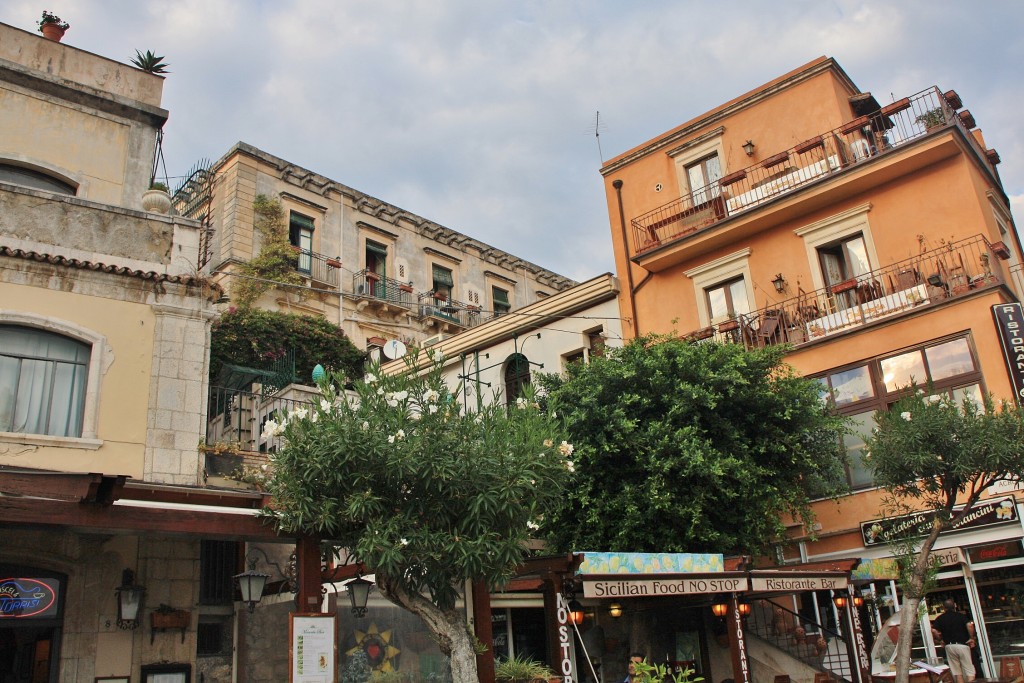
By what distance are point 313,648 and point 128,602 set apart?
312cm

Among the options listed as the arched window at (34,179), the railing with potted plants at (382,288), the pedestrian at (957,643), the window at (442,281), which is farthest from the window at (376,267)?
the pedestrian at (957,643)

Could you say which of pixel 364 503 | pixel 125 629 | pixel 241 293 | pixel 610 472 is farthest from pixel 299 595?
pixel 241 293

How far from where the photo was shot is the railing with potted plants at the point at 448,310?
3209cm

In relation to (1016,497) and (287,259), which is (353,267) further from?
(1016,497)

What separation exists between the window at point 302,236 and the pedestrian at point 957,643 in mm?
21541

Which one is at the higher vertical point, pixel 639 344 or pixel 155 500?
pixel 639 344

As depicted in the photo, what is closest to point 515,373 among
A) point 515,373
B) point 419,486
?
point 515,373

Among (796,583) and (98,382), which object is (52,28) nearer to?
(98,382)

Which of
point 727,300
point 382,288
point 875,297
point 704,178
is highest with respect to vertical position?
point 382,288

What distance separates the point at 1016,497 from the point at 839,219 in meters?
6.99

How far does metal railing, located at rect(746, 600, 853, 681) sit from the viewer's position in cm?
1680

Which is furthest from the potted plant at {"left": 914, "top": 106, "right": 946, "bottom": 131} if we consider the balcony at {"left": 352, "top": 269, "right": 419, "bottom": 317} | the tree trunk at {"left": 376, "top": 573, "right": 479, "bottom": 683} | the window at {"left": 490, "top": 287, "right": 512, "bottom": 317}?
the window at {"left": 490, "top": 287, "right": 512, "bottom": 317}

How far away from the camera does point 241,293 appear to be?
26.4 metres

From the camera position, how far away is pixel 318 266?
29.0 m
